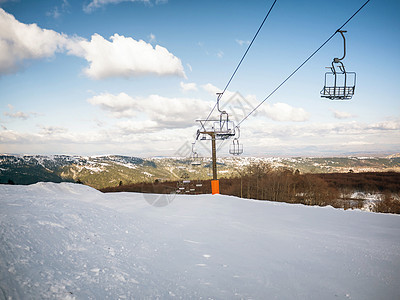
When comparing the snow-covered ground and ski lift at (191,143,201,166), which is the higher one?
ski lift at (191,143,201,166)

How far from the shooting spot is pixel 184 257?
5637 mm

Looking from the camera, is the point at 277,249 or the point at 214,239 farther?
the point at 214,239

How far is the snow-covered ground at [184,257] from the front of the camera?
3.88m

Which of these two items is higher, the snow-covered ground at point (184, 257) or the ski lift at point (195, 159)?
the ski lift at point (195, 159)

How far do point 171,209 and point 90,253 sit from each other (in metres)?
6.94

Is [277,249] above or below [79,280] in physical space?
below

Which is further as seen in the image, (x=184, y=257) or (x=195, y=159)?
(x=195, y=159)

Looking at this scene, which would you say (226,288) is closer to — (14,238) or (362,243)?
(14,238)

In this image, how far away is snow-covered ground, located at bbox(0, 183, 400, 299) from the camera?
3877 mm

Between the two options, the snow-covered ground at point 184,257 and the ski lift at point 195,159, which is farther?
the ski lift at point 195,159

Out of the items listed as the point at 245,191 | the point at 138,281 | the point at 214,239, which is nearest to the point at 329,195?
the point at 245,191

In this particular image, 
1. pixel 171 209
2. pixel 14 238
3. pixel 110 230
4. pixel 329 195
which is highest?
pixel 14 238

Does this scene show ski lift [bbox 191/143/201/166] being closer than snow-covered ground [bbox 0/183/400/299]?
No

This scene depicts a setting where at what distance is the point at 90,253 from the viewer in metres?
4.88
